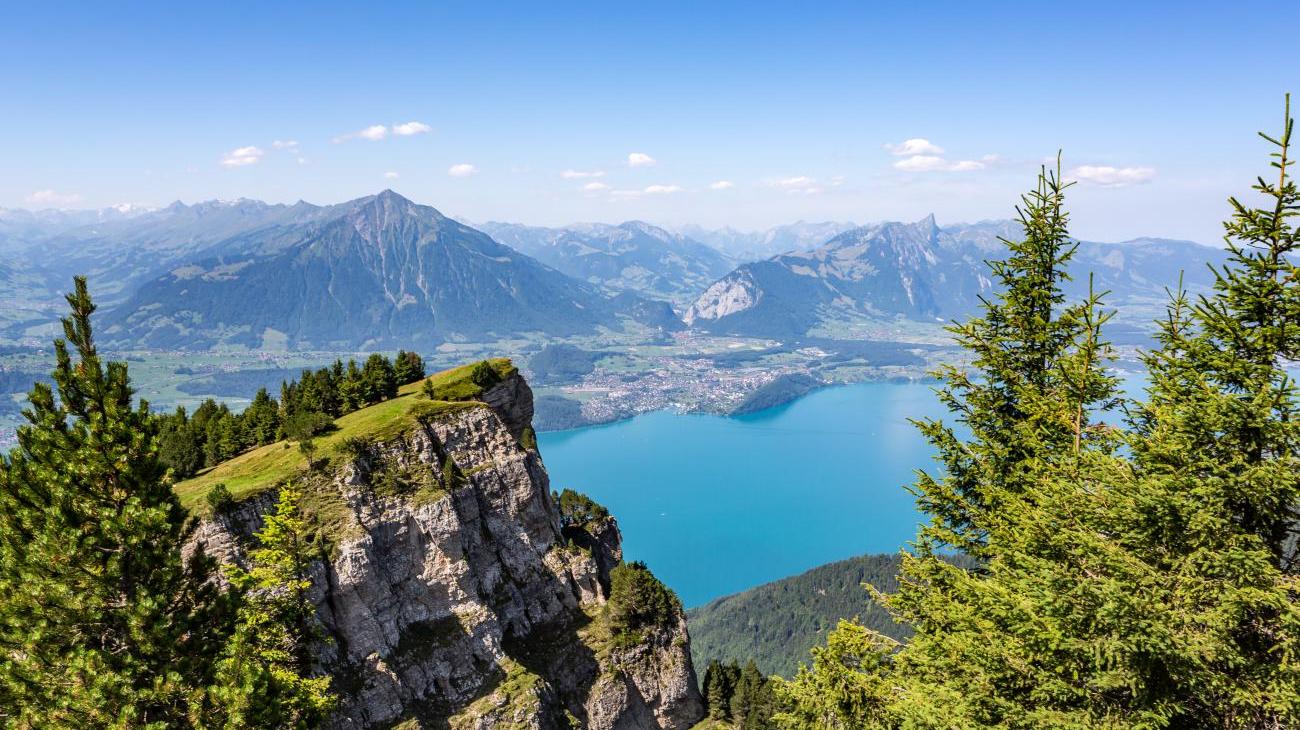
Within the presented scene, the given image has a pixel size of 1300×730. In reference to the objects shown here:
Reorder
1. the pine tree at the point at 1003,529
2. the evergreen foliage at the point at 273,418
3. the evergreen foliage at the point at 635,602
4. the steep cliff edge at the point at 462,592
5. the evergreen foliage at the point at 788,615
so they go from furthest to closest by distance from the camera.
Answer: the evergreen foliage at the point at 788,615
the evergreen foliage at the point at 635,602
the evergreen foliage at the point at 273,418
the steep cliff edge at the point at 462,592
the pine tree at the point at 1003,529

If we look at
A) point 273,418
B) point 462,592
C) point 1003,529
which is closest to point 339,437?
point 273,418

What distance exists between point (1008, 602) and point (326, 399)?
52.6 meters

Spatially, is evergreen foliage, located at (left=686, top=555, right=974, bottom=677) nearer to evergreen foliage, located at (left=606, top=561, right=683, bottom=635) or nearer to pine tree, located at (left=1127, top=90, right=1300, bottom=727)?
evergreen foliage, located at (left=606, top=561, right=683, bottom=635)

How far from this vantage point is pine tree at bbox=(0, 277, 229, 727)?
1559 centimetres

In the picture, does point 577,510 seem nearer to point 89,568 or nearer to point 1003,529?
point 89,568

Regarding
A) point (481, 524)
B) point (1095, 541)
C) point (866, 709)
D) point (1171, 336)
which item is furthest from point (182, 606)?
point (481, 524)

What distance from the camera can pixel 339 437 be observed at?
44438 mm

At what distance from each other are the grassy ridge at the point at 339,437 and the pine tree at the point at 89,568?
1992 centimetres

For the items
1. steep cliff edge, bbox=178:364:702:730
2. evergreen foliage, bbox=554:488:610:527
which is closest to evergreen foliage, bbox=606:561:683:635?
steep cliff edge, bbox=178:364:702:730

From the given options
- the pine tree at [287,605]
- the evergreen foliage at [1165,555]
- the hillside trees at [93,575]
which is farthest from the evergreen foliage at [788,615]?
the evergreen foliage at [1165,555]

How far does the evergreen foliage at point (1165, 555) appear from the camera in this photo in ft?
34.9

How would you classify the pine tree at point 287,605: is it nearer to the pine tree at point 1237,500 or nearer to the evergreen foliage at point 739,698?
the pine tree at point 1237,500

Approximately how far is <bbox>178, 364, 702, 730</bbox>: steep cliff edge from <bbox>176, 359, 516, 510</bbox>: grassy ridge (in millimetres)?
343

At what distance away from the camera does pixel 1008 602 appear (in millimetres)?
13359
